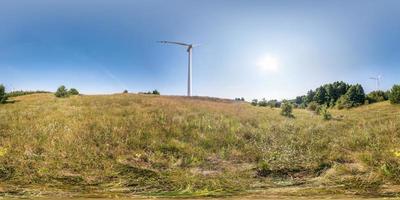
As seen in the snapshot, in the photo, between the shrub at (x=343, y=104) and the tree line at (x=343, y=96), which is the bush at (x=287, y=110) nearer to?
the tree line at (x=343, y=96)

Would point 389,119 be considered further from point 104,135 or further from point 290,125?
point 104,135

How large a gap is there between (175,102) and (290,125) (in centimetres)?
1064

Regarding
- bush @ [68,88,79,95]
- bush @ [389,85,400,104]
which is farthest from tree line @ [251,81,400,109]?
bush @ [68,88,79,95]

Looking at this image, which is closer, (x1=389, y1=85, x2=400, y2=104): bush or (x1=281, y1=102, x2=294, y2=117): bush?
(x1=281, y1=102, x2=294, y2=117): bush

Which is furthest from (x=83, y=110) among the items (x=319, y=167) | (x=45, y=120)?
(x=319, y=167)

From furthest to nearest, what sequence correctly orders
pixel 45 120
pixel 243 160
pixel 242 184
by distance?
1. pixel 45 120
2. pixel 243 160
3. pixel 242 184

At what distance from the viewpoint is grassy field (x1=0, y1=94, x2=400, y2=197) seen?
1758 centimetres

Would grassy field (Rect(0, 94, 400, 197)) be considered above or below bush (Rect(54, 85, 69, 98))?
below

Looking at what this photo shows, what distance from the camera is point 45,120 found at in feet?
97.2

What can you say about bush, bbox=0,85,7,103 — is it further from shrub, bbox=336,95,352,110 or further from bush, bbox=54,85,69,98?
shrub, bbox=336,95,352,110

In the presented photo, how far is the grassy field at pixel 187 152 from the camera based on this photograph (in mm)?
17578

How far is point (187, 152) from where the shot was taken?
2355cm

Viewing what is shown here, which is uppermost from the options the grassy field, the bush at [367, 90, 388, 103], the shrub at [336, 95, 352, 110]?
the bush at [367, 90, 388, 103]

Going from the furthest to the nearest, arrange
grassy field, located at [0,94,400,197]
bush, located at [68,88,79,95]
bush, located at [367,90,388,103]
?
bush, located at [367,90,388,103], bush, located at [68,88,79,95], grassy field, located at [0,94,400,197]
